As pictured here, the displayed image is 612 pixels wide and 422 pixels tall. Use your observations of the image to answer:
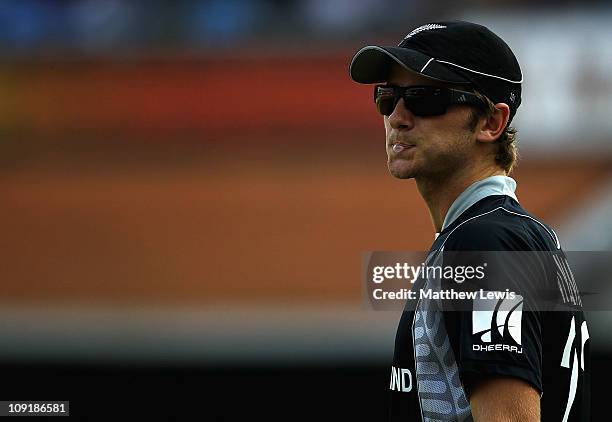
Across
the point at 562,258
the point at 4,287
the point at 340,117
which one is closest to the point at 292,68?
the point at 340,117

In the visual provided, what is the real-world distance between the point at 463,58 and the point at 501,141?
0.22 metres

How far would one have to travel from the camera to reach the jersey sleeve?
5.16 ft

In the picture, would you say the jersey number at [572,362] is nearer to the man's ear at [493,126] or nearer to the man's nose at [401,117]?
the man's ear at [493,126]

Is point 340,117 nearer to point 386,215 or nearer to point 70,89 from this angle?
point 386,215

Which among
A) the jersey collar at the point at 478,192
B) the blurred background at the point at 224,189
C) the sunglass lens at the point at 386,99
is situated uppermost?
the blurred background at the point at 224,189

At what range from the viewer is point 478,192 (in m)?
1.89

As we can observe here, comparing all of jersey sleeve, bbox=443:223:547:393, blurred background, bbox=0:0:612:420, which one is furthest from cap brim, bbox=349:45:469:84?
blurred background, bbox=0:0:612:420

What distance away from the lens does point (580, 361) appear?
181cm

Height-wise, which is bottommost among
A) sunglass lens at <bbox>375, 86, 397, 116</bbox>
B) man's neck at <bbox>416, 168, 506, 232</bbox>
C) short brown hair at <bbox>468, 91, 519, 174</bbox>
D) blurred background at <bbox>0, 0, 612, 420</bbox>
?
man's neck at <bbox>416, 168, 506, 232</bbox>

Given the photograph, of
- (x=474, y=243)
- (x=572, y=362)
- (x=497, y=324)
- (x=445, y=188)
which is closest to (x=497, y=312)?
(x=497, y=324)

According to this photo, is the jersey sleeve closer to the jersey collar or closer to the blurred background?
the jersey collar

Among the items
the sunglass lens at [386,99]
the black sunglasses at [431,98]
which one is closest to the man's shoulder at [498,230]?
the black sunglasses at [431,98]

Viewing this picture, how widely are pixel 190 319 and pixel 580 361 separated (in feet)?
9.70

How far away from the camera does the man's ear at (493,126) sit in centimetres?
197
